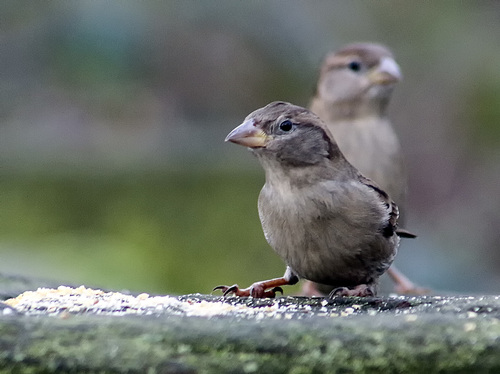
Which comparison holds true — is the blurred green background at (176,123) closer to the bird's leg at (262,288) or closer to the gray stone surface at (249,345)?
the bird's leg at (262,288)

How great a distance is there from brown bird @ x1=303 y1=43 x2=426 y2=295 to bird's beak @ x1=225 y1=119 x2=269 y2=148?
179cm

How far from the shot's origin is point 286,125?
323 cm

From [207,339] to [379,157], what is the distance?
10.7 ft

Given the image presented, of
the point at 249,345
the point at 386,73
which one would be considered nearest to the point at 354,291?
the point at 249,345

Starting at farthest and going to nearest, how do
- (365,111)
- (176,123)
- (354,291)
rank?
1. (176,123)
2. (365,111)
3. (354,291)

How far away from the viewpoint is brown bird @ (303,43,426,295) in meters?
4.94

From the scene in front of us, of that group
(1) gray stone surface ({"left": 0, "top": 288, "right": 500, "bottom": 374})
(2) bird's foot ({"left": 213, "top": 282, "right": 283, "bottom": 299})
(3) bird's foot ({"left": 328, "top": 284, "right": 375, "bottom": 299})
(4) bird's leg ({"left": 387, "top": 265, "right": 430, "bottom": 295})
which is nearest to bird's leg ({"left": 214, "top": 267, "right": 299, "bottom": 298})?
(2) bird's foot ({"left": 213, "top": 282, "right": 283, "bottom": 299})

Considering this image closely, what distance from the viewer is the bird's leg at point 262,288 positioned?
3113 millimetres

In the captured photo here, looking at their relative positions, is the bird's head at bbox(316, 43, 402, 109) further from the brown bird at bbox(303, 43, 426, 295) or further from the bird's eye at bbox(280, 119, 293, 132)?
the bird's eye at bbox(280, 119, 293, 132)

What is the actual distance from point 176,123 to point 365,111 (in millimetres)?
2266

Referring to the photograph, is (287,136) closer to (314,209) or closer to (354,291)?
(314,209)

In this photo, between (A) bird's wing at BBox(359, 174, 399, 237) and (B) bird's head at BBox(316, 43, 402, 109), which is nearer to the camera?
(A) bird's wing at BBox(359, 174, 399, 237)

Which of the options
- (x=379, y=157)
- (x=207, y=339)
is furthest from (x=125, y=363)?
(x=379, y=157)

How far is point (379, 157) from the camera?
196 inches
